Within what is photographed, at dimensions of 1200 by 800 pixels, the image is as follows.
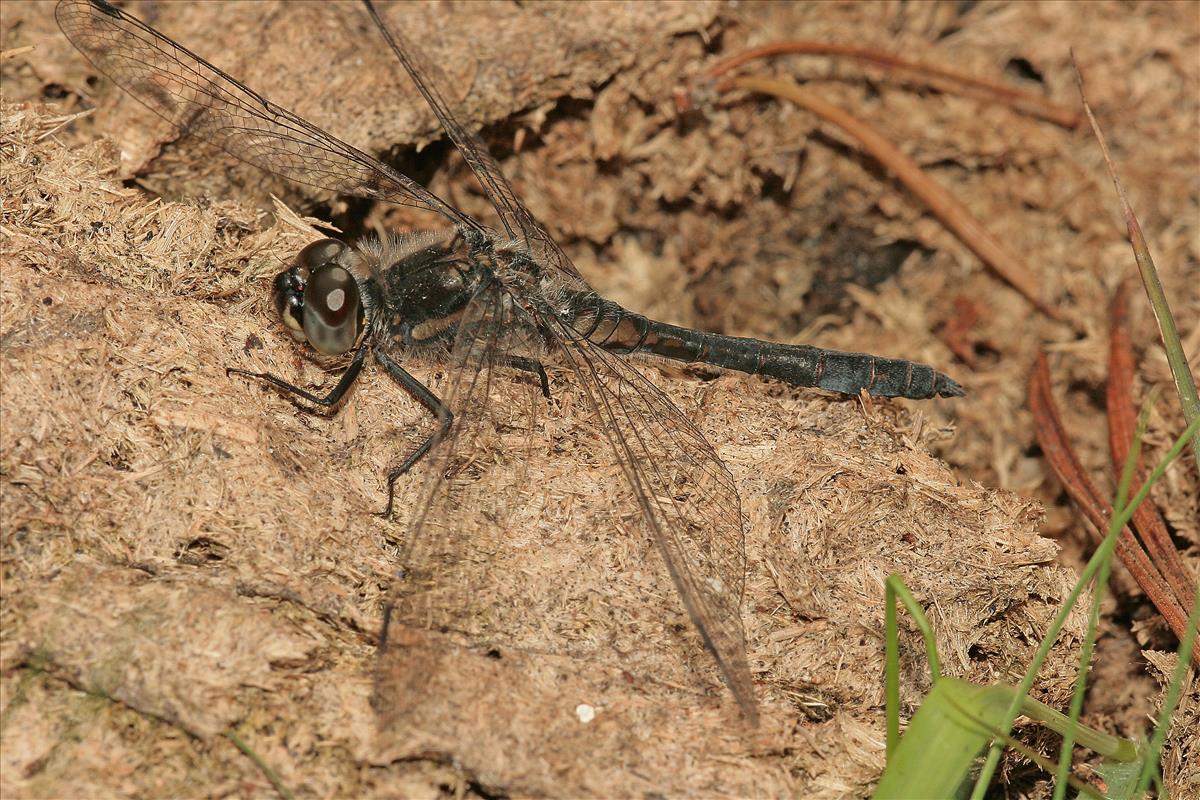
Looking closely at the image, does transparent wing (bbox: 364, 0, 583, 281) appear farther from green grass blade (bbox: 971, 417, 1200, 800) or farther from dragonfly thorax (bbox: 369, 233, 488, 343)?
green grass blade (bbox: 971, 417, 1200, 800)

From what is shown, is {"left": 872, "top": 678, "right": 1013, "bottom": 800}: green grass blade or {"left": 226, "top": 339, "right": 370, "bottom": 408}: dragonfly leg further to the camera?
{"left": 226, "top": 339, "right": 370, "bottom": 408}: dragonfly leg

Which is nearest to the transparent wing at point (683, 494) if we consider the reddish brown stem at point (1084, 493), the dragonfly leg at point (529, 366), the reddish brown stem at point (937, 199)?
the dragonfly leg at point (529, 366)

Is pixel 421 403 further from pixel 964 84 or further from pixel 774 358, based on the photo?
pixel 964 84

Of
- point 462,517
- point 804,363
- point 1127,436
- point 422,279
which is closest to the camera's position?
point 462,517

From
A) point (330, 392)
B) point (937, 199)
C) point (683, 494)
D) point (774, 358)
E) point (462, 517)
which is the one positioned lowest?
point (462, 517)

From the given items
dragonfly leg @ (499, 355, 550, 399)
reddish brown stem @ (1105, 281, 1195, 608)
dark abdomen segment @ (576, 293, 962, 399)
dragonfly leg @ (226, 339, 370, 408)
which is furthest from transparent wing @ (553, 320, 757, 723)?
reddish brown stem @ (1105, 281, 1195, 608)

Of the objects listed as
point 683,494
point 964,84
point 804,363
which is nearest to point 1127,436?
point 804,363
